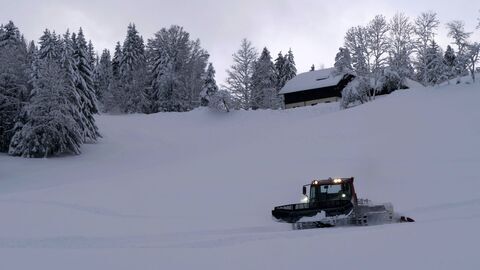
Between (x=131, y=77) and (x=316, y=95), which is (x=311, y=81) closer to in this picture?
(x=316, y=95)

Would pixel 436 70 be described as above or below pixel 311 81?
below

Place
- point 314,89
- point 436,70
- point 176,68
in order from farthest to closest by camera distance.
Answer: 1. point 176,68
2. point 314,89
3. point 436,70

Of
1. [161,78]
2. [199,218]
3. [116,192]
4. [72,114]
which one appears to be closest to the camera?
[199,218]

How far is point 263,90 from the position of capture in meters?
69.7

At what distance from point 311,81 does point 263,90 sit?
22.6 feet

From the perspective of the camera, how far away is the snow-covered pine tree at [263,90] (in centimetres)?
6938

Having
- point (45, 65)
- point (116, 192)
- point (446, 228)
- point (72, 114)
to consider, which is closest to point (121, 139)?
point (72, 114)

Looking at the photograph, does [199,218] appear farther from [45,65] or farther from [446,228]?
[45,65]

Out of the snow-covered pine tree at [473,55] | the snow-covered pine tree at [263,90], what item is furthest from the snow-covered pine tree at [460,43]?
the snow-covered pine tree at [263,90]

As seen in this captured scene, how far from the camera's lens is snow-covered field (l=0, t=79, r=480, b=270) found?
34.1 feet

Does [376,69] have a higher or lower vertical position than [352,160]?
higher

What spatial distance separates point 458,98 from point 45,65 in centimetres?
3239

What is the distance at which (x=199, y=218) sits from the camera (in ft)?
57.6

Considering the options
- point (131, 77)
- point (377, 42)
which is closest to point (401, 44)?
point (377, 42)
